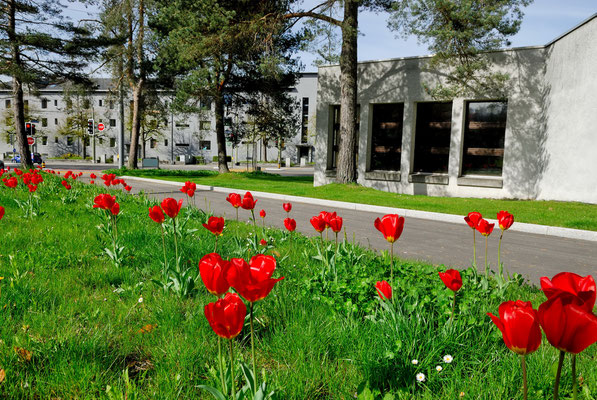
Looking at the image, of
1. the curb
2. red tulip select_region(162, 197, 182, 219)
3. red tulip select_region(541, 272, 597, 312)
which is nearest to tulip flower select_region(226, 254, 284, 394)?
red tulip select_region(541, 272, 597, 312)

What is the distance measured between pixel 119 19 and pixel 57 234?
23.1 metres

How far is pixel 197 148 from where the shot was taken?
228ft

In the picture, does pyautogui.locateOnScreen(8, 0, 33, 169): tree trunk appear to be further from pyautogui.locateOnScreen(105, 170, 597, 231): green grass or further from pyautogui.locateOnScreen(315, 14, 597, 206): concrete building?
pyautogui.locateOnScreen(105, 170, 597, 231): green grass

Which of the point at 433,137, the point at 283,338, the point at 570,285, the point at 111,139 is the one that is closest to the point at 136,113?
the point at 433,137

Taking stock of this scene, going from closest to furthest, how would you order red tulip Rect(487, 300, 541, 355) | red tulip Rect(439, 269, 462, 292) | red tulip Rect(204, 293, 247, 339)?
red tulip Rect(487, 300, 541, 355) → red tulip Rect(204, 293, 247, 339) → red tulip Rect(439, 269, 462, 292)

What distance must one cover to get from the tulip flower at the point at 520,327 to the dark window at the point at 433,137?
17.6 metres

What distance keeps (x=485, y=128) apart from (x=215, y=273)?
682 inches

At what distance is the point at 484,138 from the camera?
1677 cm

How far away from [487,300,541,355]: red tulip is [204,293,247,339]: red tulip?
73 cm

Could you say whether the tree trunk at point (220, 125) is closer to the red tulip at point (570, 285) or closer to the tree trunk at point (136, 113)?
the tree trunk at point (136, 113)

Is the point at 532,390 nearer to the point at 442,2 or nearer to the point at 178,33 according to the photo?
the point at 442,2

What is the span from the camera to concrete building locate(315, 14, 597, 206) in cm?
1345

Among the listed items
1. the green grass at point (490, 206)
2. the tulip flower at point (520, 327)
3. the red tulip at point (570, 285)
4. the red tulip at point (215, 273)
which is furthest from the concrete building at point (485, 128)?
the red tulip at point (215, 273)

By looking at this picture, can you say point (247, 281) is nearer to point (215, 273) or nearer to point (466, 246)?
point (215, 273)
